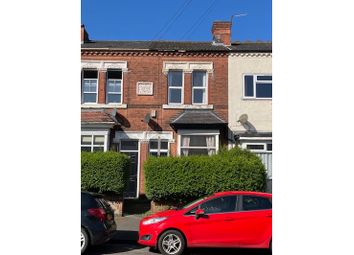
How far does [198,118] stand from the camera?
57.3 ft

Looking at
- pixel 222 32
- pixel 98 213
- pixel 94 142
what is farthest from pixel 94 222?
pixel 222 32

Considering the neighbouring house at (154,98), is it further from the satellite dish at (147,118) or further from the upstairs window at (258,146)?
the upstairs window at (258,146)

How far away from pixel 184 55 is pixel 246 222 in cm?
1105

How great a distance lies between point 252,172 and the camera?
48.0 ft

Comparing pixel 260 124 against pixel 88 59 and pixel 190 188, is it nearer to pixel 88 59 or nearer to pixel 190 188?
pixel 190 188

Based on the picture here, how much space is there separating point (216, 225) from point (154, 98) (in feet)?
33.4

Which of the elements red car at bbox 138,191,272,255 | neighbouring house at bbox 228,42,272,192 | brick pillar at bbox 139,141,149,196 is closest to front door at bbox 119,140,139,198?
brick pillar at bbox 139,141,149,196

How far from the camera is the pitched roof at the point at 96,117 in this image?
56.3 ft

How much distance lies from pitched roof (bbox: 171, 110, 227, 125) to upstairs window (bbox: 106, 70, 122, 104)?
282cm

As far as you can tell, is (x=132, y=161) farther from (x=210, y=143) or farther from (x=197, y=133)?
(x=210, y=143)

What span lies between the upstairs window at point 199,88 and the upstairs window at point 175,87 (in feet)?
1.90

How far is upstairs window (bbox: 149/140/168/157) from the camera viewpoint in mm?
17766

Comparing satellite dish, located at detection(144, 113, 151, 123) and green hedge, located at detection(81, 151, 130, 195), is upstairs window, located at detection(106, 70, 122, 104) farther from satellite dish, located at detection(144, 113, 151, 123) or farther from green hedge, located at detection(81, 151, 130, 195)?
green hedge, located at detection(81, 151, 130, 195)
